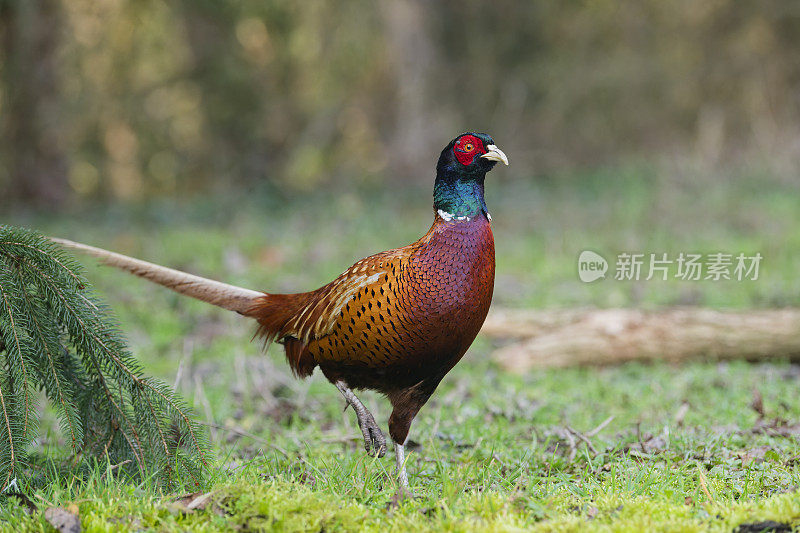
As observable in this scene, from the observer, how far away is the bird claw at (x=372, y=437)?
3.30m

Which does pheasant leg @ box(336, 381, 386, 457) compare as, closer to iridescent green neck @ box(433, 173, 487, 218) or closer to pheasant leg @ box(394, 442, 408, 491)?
pheasant leg @ box(394, 442, 408, 491)

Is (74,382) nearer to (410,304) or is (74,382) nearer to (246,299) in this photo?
(246,299)

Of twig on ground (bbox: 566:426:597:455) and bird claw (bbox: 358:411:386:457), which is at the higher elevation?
bird claw (bbox: 358:411:386:457)

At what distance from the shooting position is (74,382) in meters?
3.19

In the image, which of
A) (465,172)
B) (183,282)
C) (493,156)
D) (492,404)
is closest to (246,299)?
(183,282)

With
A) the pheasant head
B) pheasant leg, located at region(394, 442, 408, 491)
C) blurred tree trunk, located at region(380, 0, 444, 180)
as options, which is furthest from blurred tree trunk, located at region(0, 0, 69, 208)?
pheasant leg, located at region(394, 442, 408, 491)

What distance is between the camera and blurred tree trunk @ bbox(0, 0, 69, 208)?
11250 millimetres

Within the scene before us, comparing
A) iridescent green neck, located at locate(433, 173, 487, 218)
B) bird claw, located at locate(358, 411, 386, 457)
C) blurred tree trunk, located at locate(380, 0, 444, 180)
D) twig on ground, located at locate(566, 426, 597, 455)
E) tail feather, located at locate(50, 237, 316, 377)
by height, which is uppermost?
blurred tree trunk, located at locate(380, 0, 444, 180)

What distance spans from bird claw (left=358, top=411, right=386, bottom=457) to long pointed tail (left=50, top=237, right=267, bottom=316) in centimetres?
80

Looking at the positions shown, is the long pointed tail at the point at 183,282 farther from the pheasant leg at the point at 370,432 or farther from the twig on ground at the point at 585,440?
the twig on ground at the point at 585,440

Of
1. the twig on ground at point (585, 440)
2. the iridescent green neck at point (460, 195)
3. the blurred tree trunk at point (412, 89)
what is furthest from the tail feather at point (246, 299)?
the blurred tree trunk at point (412, 89)

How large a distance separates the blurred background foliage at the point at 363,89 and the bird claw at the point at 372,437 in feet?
33.3

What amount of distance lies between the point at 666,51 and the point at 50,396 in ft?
53.9

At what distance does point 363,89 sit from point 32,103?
5946mm
